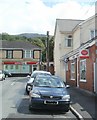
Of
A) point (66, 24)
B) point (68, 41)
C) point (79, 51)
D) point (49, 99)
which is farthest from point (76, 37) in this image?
point (49, 99)

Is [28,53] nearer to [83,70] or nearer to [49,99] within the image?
[83,70]

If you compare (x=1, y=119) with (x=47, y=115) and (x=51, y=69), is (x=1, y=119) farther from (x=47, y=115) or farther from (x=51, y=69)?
(x=51, y=69)

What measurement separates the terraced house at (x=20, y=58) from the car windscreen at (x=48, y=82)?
5526 centimetres

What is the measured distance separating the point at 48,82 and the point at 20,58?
57.1 m

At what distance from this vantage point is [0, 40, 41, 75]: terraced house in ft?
234

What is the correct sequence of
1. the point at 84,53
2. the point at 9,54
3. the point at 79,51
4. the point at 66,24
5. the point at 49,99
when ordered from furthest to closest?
the point at 9,54, the point at 66,24, the point at 79,51, the point at 84,53, the point at 49,99

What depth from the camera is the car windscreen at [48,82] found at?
14.7 m

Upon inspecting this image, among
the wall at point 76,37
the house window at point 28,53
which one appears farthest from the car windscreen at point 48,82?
the house window at point 28,53

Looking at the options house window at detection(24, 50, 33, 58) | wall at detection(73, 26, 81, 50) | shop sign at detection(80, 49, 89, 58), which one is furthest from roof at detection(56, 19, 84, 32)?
house window at detection(24, 50, 33, 58)

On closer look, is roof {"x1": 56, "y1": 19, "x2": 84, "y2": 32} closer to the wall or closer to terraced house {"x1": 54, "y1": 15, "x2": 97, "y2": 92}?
terraced house {"x1": 54, "y1": 15, "x2": 97, "y2": 92}

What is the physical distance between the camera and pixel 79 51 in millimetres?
23312

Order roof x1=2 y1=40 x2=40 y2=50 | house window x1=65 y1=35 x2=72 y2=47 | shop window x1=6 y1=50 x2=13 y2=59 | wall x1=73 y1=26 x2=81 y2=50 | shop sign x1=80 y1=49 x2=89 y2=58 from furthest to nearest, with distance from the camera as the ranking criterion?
roof x1=2 y1=40 x2=40 y2=50
shop window x1=6 y1=50 x2=13 y2=59
house window x1=65 y1=35 x2=72 y2=47
wall x1=73 y1=26 x2=81 y2=50
shop sign x1=80 y1=49 x2=89 y2=58

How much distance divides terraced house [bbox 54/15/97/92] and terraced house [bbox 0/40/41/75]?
→ 87.2 feet

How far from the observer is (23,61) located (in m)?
71.7
